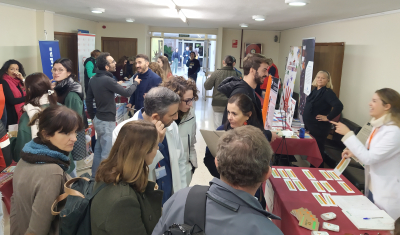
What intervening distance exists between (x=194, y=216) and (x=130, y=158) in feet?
1.55

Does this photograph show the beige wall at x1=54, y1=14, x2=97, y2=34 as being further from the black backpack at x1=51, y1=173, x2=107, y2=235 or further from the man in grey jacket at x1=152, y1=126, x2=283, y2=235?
the man in grey jacket at x1=152, y1=126, x2=283, y2=235

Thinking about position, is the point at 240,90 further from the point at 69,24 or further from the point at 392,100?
the point at 69,24

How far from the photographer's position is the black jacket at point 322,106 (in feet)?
15.6

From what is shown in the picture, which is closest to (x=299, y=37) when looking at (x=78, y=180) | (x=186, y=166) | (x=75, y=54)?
(x=75, y=54)

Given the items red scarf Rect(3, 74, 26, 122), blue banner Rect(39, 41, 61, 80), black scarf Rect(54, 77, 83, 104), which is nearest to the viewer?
black scarf Rect(54, 77, 83, 104)

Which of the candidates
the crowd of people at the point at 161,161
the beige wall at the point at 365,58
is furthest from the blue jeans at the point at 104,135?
the beige wall at the point at 365,58

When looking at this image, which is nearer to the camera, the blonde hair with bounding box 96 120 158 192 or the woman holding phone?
the blonde hair with bounding box 96 120 158 192

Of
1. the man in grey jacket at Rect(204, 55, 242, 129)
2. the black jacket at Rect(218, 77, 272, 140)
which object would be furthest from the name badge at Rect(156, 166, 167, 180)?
the man in grey jacket at Rect(204, 55, 242, 129)

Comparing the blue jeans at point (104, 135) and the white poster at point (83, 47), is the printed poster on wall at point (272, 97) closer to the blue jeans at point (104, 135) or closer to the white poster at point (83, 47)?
the blue jeans at point (104, 135)

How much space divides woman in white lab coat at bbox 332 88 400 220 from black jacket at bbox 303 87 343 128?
7.64ft

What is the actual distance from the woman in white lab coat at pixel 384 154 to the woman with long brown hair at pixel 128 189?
5.60 ft

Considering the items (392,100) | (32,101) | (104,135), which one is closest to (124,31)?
(104,135)

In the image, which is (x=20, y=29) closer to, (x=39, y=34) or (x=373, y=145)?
(x=39, y=34)

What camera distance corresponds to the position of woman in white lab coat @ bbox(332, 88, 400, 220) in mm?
2211
